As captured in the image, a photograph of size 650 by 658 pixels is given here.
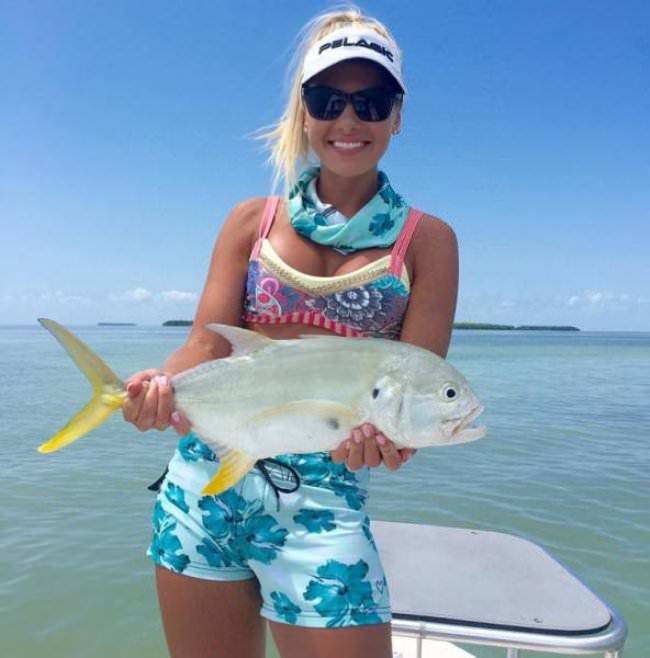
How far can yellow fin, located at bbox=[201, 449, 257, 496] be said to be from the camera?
2398mm

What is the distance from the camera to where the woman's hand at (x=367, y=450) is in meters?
2.35

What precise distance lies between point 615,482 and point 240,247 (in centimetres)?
1048

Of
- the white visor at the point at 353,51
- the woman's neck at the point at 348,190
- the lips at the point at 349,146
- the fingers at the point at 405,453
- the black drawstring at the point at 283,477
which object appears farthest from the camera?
the woman's neck at the point at 348,190

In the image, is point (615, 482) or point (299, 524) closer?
point (299, 524)

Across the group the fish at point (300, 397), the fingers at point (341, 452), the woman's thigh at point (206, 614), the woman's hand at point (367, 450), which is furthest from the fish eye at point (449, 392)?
the woman's thigh at point (206, 614)

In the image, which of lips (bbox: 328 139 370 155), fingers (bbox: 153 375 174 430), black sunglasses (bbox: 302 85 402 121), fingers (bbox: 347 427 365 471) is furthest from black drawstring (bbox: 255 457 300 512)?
black sunglasses (bbox: 302 85 402 121)

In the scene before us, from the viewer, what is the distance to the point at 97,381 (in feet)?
8.11

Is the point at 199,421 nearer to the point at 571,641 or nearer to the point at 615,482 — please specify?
the point at 571,641

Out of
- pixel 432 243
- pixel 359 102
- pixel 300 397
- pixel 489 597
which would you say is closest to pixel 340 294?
pixel 432 243

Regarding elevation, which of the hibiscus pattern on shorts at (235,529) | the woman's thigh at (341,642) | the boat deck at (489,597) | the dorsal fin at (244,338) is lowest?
the boat deck at (489,597)

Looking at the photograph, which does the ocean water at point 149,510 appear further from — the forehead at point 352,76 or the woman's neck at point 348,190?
the forehead at point 352,76

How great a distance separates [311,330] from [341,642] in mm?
1143

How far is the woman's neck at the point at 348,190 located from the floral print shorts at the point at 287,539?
1070mm

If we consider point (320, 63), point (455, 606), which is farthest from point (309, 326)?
point (455, 606)
